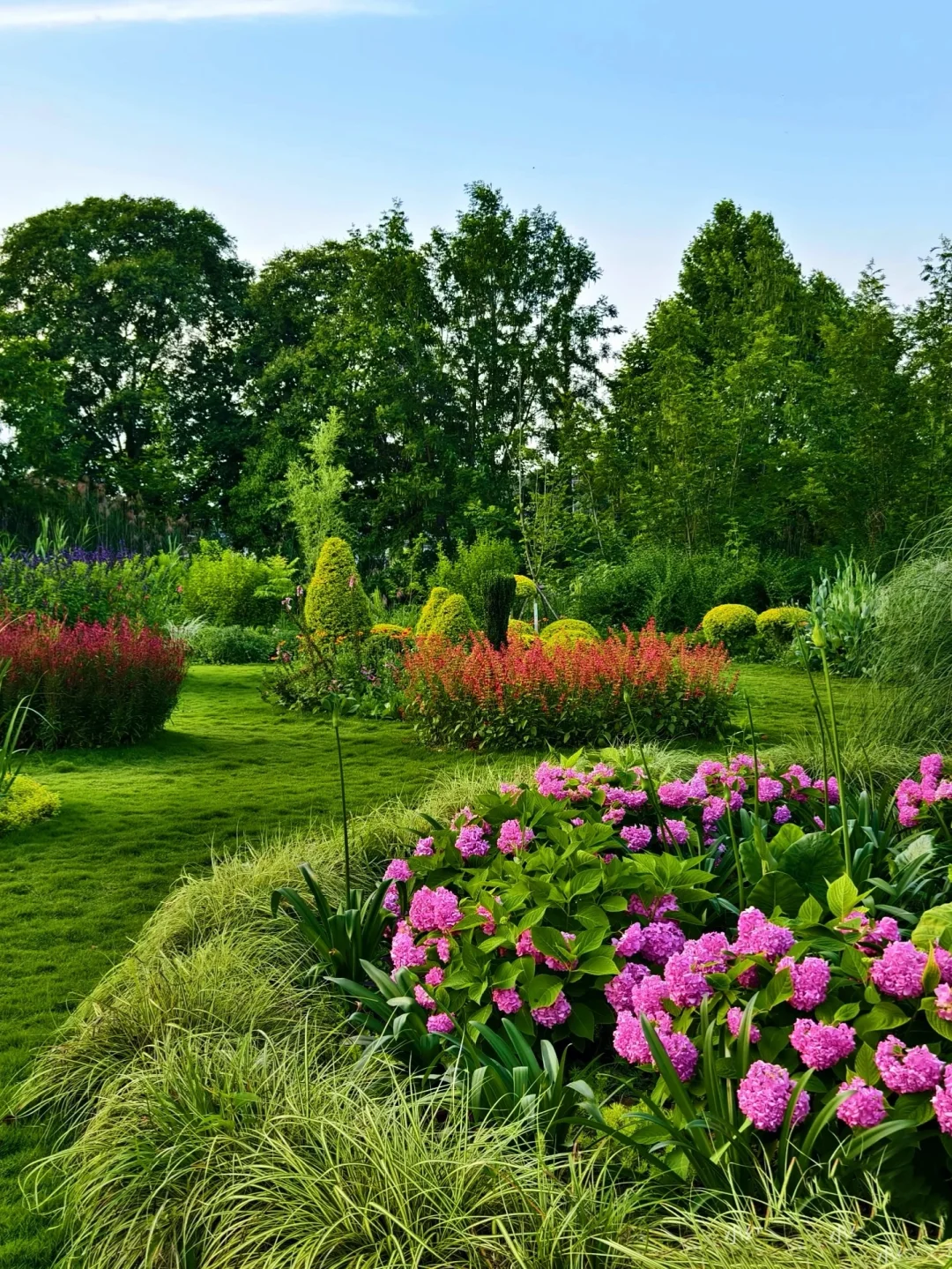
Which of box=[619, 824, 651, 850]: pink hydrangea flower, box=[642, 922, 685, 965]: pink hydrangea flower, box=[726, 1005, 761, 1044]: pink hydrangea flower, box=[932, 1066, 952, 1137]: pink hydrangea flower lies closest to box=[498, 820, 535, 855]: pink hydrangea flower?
box=[619, 824, 651, 850]: pink hydrangea flower

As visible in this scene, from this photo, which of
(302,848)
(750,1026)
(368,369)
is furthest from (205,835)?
(368,369)

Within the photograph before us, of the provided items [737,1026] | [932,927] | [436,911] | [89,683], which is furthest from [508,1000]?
[89,683]

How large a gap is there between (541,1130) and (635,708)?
5.22 meters

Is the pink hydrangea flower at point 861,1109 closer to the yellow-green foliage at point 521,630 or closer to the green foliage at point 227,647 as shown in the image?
the yellow-green foliage at point 521,630

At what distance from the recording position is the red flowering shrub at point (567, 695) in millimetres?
6906

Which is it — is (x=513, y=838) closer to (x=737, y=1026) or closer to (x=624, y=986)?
(x=624, y=986)

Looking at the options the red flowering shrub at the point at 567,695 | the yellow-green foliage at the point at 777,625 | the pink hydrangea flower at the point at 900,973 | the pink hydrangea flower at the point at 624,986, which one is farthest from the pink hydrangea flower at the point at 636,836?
the yellow-green foliage at the point at 777,625

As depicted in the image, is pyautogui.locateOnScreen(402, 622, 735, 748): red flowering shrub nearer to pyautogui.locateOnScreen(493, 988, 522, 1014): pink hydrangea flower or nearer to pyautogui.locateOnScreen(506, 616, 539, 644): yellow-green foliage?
pyautogui.locateOnScreen(506, 616, 539, 644): yellow-green foliage

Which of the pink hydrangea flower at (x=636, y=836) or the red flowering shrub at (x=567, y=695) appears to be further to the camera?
the red flowering shrub at (x=567, y=695)

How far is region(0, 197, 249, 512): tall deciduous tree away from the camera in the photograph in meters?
25.6

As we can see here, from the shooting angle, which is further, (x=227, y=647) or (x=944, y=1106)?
(x=227, y=647)

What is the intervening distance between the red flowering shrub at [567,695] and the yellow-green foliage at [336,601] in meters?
3.04

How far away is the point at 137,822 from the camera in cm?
528

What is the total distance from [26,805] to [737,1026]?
446cm
